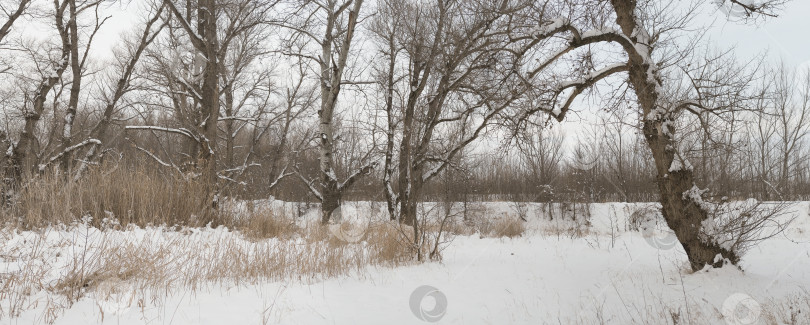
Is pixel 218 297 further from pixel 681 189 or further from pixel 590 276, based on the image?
pixel 681 189

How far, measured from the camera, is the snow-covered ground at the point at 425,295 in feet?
11.4

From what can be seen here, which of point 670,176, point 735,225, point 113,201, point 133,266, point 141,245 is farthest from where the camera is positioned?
point 113,201

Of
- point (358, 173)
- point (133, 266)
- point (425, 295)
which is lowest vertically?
point (425, 295)

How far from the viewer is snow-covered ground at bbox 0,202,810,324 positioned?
3.47 metres

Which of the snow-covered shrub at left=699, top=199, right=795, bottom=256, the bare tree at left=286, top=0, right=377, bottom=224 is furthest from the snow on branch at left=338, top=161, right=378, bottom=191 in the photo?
the snow-covered shrub at left=699, top=199, right=795, bottom=256

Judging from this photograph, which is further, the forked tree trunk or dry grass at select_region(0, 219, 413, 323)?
the forked tree trunk

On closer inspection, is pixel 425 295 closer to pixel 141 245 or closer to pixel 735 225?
pixel 141 245

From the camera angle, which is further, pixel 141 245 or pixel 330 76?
pixel 330 76

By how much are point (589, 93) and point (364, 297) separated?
4.27m

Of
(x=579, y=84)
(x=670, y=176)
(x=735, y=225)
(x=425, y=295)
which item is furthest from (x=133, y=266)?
(x=735, y=225)

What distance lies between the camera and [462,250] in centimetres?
877

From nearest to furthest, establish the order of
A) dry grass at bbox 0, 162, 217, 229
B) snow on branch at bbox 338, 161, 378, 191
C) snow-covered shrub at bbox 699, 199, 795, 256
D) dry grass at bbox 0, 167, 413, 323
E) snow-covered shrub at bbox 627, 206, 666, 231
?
dry grass at bbox 0, 167, 413, 323
snow-covered shrub at bbox 699, 199, 795, 256
dry grass at bbox 0, 162, 217, 229
snow-covered shrub at bbox 627, 206, 666, 231
snow on branch at bbox 338, 161, 378, 191

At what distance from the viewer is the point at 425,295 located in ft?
14.9

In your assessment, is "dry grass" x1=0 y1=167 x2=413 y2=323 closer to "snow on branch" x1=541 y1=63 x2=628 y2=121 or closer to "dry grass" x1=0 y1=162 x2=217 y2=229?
"dry grass" x1=0 y1=162 x2=217 y2=229
